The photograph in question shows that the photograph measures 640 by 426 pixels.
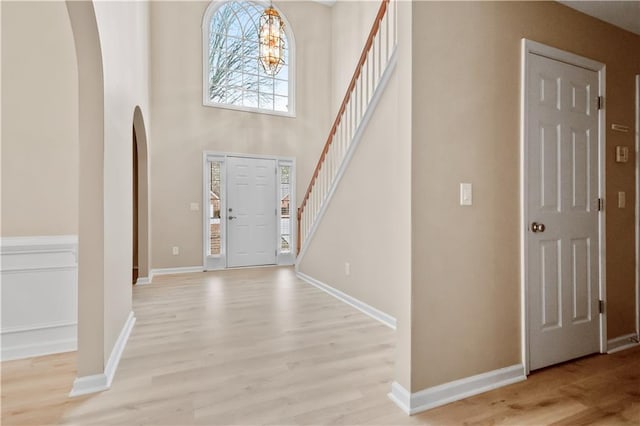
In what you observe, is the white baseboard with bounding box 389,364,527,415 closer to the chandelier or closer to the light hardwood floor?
the light hardwood floor

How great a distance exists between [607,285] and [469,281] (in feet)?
4.71

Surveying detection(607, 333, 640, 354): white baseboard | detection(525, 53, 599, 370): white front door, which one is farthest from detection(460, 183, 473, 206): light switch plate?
detection(607, 333, 640, 354): white baseboard

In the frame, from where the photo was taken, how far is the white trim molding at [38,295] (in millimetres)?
2377

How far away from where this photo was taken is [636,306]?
2.63m

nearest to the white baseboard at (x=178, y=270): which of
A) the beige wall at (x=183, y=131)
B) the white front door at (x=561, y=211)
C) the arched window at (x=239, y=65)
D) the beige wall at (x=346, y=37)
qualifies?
the beige wall at (x=183, y=131)

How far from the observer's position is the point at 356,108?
3.48 metres

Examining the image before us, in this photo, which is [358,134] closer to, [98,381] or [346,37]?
[98,381]

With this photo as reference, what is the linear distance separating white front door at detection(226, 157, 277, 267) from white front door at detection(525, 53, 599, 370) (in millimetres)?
4722

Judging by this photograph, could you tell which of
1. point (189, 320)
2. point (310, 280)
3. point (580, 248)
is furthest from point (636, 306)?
point (189, 320)

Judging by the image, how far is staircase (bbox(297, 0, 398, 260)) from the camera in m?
2.99

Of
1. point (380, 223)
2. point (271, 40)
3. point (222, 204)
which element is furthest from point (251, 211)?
point (380, 223)

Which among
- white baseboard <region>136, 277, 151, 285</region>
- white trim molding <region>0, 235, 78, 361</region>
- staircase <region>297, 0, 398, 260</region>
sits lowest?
white baseboard <region>136, 277, 151, 285</region>

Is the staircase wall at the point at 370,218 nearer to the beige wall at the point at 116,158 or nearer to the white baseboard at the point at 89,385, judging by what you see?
the beige wall at the point at 116,158

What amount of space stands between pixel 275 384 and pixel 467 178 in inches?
67.3
